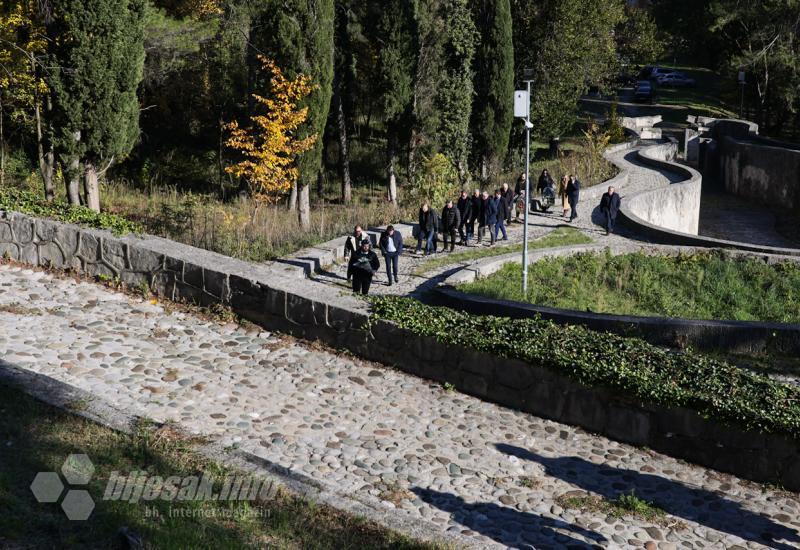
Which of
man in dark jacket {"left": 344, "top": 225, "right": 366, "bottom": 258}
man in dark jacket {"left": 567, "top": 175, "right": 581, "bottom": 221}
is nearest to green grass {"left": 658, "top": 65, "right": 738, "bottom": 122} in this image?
man in dark jacket {"left": 567, "top": 175, "right": 581, "bottom": 221}

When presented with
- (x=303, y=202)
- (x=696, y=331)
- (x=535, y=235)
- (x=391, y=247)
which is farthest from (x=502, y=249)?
(x=696, y=331)

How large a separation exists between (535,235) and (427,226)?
4715 mm

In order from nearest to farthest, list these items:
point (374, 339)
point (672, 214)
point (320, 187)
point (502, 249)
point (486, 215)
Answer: point (374, 339)
point (502, 249)
point (486, 215)
point (672, 214)
point (320, 187)

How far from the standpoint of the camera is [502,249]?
20.9 metres

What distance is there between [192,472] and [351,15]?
90.7ft

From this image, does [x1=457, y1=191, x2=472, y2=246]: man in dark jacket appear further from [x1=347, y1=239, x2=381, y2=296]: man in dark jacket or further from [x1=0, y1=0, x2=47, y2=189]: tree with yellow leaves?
[x1=0, y1=0, x2=47, y2=189]: tree with yellow leaves

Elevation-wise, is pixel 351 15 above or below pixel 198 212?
above

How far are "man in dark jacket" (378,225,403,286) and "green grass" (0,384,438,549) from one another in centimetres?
965

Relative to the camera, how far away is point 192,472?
7.15 metres

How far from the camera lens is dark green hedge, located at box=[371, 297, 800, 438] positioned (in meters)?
9.37

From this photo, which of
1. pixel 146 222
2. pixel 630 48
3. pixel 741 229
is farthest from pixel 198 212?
pixel 630 48

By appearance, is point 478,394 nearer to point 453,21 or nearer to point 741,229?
point 453,21

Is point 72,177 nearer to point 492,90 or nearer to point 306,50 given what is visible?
point 306,50

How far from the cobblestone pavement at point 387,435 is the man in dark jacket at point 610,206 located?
14082 millimetres
